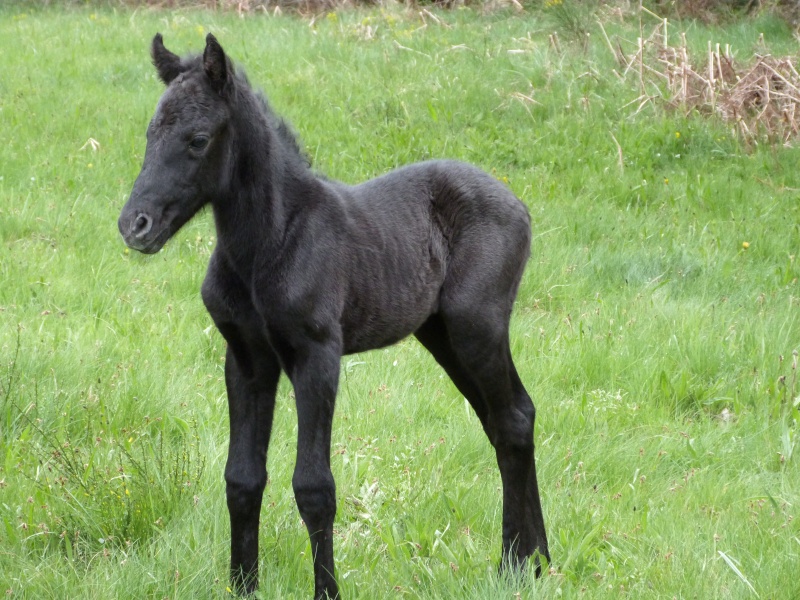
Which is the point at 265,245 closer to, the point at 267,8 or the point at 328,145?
the point at 328,145

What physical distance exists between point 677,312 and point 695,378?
2.87 feet

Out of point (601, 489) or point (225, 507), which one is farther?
point (601, 489)

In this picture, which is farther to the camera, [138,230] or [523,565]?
[523,565]

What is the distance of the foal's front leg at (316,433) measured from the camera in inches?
135

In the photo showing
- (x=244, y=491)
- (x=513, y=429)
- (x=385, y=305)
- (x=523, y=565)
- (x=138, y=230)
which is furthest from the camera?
(x=513, y=429)

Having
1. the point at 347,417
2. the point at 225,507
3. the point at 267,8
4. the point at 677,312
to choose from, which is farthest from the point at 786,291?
the point at 267,8

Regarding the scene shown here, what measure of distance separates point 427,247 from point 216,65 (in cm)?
117

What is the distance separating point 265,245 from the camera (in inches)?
138

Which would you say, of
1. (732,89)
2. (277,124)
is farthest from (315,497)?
(732,89)

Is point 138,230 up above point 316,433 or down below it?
above

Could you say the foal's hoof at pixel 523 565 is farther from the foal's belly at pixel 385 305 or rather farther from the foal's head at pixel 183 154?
the foal's head at pixel 183 154

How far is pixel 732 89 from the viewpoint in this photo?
32.2ft

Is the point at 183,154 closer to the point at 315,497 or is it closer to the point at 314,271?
the point at 314,271

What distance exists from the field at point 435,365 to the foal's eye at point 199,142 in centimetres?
143
